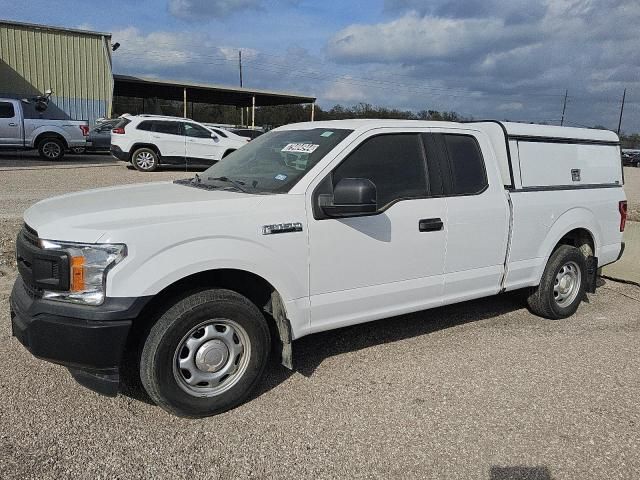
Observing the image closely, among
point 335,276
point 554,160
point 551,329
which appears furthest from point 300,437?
point 554,160

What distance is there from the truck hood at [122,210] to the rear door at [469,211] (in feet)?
5.34

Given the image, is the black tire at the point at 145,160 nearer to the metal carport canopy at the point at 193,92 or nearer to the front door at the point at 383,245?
the front door at the point at 383,245

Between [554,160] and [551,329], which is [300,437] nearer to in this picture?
[551,329]

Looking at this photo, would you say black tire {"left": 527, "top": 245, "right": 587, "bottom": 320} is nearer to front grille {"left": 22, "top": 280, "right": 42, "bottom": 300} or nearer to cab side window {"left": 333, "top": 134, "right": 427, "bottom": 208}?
cab side window {"left": 333, "top": 134, "right": 427, "bottom": 208}

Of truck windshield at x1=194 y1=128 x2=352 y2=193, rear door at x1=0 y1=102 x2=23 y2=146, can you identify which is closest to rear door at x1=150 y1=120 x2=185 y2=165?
rear door at x1=0 y1=102 x2=23 y2=146

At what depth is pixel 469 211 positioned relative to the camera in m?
4.39

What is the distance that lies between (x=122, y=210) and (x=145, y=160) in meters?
15.0

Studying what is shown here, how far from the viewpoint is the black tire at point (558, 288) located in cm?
525

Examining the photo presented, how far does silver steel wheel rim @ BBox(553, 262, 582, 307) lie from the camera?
17.8 feet

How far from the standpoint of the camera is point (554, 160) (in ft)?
17.1

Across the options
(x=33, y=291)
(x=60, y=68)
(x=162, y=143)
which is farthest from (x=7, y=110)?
(x=33, y=291)

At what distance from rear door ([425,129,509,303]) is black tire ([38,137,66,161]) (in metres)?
18.6

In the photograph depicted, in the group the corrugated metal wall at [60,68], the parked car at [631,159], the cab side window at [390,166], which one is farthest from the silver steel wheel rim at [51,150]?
the parked car at [631,159]

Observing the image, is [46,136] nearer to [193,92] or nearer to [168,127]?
[168,127]
